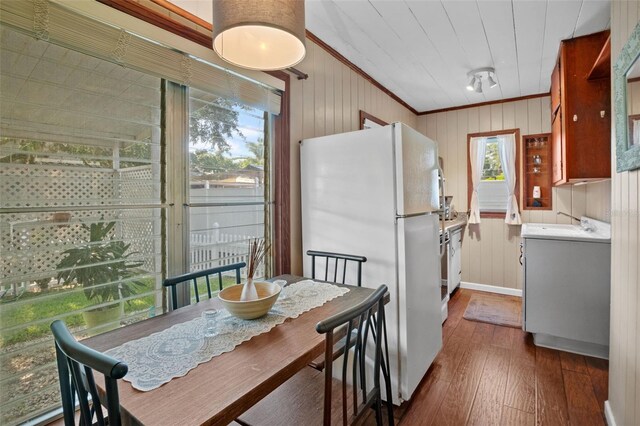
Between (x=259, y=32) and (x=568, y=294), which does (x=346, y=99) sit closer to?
(x=259, y=32)

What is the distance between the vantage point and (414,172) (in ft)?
6.48

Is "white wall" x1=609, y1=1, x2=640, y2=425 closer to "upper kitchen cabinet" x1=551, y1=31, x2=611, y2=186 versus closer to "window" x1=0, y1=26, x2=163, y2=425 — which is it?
"upper kitchen cabinet" x1=551, y1=31, x2=611, y2=186

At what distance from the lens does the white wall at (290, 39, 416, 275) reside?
2314 mm

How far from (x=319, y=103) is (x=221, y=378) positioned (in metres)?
2.19

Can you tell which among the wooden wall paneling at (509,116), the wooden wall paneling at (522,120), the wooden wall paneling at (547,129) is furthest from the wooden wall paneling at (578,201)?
the wooden wall paneling at (509,116)

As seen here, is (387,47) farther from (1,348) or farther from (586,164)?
(1,348)

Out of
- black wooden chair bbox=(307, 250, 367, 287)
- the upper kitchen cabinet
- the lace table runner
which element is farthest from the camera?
the upper kitchen cabinet

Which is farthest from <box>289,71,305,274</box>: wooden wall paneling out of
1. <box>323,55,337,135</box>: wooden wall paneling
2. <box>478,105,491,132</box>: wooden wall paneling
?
<box>478,105,491,132</box>: wooden wall paneling

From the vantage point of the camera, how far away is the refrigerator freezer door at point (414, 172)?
183 cm

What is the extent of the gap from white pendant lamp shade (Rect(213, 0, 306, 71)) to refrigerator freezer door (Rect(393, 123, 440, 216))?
773mm

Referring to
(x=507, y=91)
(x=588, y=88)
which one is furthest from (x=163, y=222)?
(x=507, y=91)

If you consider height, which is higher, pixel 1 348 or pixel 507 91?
pixel 507 91

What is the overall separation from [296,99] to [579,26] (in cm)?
218

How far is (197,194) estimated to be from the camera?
172cm
